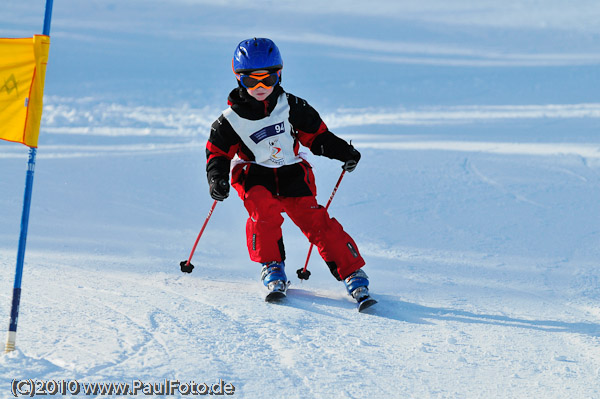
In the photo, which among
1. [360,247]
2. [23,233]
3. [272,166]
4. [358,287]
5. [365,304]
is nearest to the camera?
[23,233]

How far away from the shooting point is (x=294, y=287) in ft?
13.9

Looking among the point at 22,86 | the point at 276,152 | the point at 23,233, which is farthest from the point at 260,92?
the point at 23,233

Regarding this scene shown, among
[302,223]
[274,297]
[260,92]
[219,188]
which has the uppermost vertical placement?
[260,92]

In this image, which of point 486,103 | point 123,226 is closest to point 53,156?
point 123,226

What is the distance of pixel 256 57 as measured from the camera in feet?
12.3

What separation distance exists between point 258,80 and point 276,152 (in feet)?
1.45

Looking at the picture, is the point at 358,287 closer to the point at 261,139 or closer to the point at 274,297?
the point at 274,297

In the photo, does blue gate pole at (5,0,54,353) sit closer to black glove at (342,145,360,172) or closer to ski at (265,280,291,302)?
ski at (265,280,291,302)

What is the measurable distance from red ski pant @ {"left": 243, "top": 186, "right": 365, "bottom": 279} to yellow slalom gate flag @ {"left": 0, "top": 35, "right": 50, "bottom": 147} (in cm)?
143

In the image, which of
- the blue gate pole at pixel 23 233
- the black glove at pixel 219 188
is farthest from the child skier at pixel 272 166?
the blue gate pole at pixel 23 233

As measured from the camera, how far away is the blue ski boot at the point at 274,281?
3.81m

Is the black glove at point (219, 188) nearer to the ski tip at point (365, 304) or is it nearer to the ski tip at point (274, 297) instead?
the ski tip at point (274, 297)

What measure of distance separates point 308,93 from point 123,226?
8479 mm

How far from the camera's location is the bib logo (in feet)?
13.0
